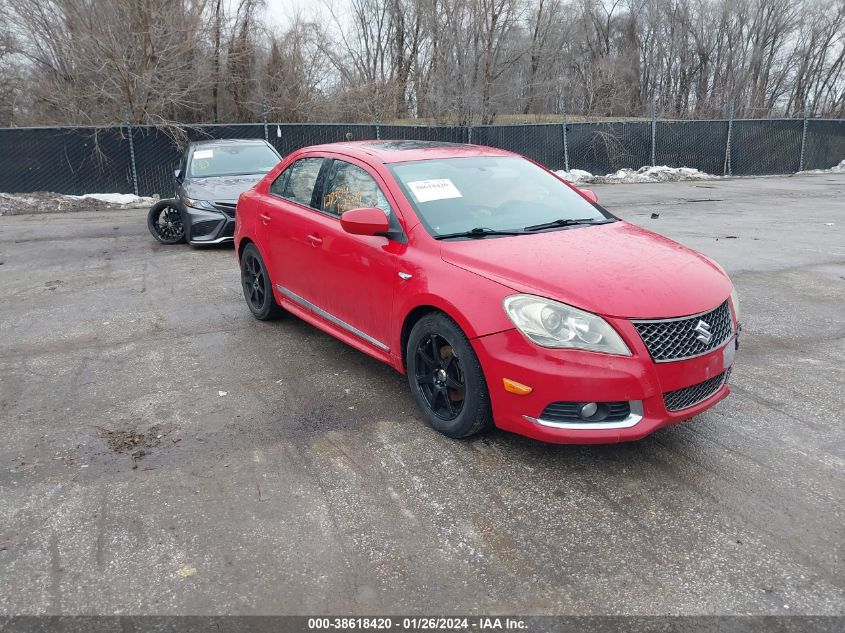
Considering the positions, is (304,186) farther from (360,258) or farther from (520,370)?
(520,370)

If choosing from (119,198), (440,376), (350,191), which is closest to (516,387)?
(440,376)

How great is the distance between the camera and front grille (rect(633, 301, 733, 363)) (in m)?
3.19

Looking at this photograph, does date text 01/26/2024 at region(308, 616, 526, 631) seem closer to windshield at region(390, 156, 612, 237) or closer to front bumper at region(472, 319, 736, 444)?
front bumper at region(472, 319, 736, 444)

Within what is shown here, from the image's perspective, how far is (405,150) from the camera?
4.78 metres

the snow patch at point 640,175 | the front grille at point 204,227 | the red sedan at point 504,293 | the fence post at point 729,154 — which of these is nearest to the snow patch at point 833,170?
the fence post at point 729,154

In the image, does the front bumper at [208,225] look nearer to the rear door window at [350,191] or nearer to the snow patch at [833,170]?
the rear door window at [350,191]

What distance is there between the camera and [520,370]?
3.22 metres

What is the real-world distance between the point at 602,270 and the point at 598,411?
76cm

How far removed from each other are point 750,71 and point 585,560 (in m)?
47.2

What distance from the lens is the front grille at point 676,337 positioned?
3.19 m

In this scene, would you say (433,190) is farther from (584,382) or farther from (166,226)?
(166,226)

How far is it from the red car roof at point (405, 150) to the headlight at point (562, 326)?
173 cm

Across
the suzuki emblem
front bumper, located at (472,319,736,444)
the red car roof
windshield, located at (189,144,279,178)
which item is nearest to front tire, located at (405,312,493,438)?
front bumper, located at (472,319,736,444)

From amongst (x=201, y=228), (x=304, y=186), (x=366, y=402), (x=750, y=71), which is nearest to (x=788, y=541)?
(x=366, y=402)
